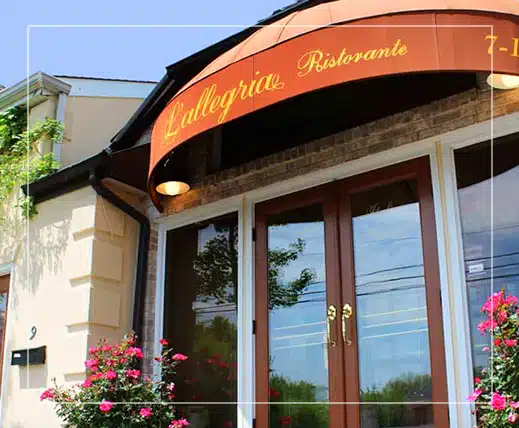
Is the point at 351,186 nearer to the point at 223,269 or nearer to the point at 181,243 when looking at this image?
the point at 223,269

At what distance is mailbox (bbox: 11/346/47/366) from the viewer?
580 centimetres

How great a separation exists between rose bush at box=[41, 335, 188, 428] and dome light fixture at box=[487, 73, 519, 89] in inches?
122

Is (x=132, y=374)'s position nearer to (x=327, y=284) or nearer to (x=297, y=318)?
(x=297, y=318)

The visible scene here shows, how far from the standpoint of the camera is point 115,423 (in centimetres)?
488

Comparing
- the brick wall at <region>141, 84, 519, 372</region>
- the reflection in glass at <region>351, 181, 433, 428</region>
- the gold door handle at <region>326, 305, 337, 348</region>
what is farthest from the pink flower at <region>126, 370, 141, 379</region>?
the reflection in glass at <region>351, 181, 433, 428</region>

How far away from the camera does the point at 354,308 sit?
185 inches

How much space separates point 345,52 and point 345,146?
1.34 meters

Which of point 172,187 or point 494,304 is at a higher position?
point 172,187

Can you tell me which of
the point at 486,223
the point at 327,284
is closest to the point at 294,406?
the point at 327,284

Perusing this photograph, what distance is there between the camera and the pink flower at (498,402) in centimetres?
333

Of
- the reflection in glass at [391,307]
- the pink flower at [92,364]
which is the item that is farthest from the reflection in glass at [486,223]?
the pink flower at [92,364]

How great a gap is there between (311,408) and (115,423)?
1500 millimetres

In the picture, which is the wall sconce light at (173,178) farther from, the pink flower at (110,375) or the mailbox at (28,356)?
the mailbox at (28,356)

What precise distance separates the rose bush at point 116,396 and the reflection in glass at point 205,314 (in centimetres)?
33
